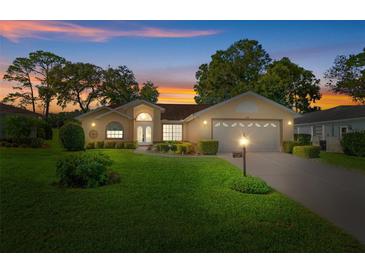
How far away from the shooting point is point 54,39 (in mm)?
7562

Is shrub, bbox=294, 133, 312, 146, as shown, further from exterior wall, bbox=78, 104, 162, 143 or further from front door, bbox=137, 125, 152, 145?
front door, bbox=137, 125, 152, 145

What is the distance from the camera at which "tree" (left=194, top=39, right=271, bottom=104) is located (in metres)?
31.6

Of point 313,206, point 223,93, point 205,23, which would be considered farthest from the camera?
point 223,93

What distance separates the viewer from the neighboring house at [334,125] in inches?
A: 756

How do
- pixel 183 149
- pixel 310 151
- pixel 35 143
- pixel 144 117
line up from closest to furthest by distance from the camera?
pixel 310 151
pixel 183 149
pixel 35 143
pixel 144 117

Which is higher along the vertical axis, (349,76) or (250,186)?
(349,76)

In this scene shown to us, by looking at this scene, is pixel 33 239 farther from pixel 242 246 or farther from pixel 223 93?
pixel 223 93

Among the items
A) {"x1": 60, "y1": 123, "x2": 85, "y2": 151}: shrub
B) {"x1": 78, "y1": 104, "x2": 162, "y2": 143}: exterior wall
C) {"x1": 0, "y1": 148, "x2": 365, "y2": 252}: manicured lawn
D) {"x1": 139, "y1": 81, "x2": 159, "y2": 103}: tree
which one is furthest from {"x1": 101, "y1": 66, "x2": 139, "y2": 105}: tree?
{"x1": 0, "y1": 148, "x2": 365, "y2": 252}: manicured lawn

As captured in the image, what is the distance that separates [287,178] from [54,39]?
9.41m

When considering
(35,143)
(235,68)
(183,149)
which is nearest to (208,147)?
(183,149)

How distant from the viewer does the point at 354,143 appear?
51.3ft

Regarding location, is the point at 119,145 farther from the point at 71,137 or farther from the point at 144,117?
the point at 71,137

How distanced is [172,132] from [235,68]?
15828 millimetres
